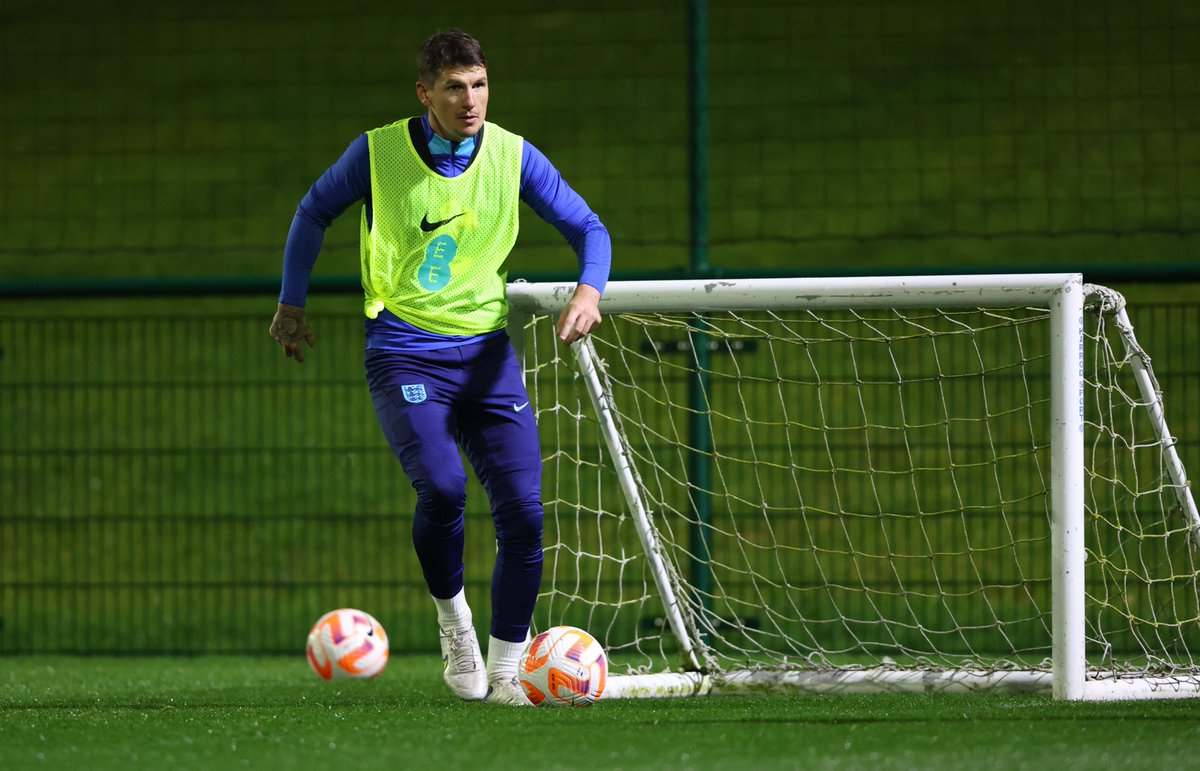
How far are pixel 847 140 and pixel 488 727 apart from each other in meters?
10.5

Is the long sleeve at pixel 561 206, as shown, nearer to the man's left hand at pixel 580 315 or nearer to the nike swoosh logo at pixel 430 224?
the man's left hand at pixel 580 315

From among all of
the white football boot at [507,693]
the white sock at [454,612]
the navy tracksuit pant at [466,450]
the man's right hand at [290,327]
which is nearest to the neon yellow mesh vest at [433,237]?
the navy tracksuit pant at [466,450]

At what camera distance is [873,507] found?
8617mm

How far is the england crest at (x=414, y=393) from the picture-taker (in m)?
4.03

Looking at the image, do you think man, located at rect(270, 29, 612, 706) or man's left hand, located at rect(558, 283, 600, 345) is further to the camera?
man, located at rect(270, 29, 612, 706)

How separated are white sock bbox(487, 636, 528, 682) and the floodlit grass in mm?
148

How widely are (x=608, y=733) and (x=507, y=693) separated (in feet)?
2.59

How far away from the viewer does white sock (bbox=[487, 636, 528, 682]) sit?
418cm

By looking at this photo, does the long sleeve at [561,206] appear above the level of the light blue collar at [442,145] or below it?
below

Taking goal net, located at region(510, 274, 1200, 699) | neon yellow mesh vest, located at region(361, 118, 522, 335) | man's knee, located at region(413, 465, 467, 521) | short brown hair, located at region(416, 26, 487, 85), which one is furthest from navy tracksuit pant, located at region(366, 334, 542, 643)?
short brown hair, located at region(416, 26, 487, 85)

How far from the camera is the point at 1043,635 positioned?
6344 mm

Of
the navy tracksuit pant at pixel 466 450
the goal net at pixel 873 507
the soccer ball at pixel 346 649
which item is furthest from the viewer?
the soccer ball at pixel 346 649

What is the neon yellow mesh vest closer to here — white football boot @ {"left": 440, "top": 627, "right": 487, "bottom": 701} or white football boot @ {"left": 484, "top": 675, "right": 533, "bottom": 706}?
white football boot @ {"left": 440, "top": 627, "right": 487, "bottom": 701}

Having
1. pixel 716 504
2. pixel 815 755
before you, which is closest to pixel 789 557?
pixel 716 504
